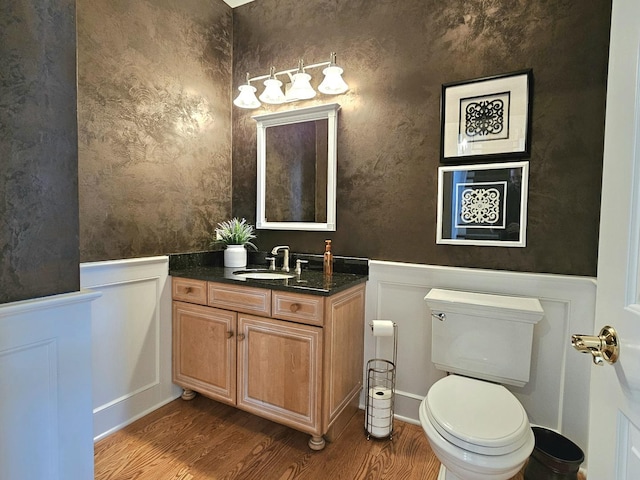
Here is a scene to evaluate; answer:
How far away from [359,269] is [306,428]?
94 centimetres

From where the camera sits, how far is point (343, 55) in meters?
2.19

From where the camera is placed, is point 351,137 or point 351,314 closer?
point 351,314

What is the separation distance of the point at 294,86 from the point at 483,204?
1.38 metres

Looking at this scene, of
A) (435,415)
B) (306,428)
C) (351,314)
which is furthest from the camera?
(351,314)

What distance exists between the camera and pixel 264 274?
2244 mm

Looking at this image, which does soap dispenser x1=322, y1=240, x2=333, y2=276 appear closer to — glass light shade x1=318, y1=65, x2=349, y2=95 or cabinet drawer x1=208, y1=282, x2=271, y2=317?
cabinet drawer x1=208, y1=282, x2=271, y2=317

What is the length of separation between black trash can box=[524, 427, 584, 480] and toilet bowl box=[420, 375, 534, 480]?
35cm

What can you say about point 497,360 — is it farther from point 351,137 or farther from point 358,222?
point 351,137

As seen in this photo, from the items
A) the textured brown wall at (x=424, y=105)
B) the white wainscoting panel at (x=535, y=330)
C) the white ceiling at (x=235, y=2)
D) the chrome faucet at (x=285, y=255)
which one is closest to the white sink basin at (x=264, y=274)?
the chrome faucet at (x=285, y=255)

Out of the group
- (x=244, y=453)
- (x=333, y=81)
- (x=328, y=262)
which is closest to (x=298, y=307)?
(x=328, y=262)

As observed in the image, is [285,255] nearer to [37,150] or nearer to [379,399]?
[379,399]

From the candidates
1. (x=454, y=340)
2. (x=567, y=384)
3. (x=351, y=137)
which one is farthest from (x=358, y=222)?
(x=567, y=384)

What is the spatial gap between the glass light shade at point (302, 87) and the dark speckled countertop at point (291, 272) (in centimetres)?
106

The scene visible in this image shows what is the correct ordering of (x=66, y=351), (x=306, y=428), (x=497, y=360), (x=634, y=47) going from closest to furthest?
(x=634, y=47)
(x=66, y=351)
(x=497, y=360)
(x=306, y=428)
